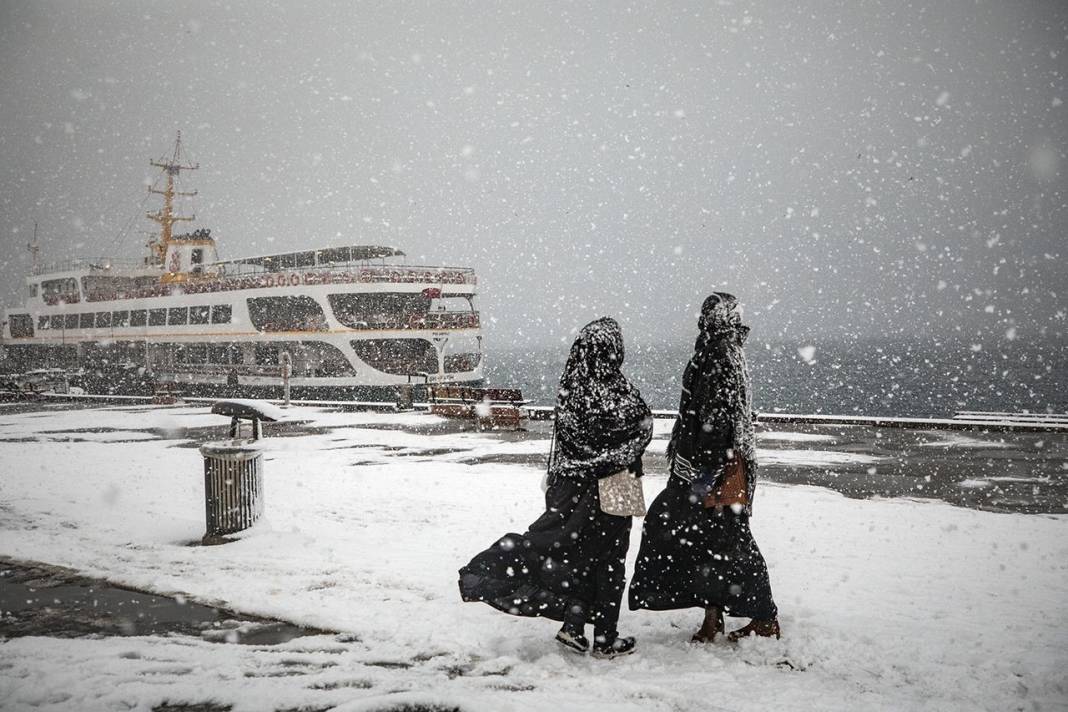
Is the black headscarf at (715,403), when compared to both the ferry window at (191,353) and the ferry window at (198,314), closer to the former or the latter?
the ferry window at (198,314)

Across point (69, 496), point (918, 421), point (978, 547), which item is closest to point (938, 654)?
point (978, 547)

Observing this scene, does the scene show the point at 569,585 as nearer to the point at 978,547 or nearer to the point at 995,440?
the point at 978,547

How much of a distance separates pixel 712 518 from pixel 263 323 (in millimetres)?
26346

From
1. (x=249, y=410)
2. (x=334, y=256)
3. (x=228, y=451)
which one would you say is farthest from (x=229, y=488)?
(x=334, y=256)

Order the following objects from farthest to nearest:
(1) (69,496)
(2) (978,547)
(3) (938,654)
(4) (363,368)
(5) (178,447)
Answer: (4) (363,368), (5) (178,447), (1) (69,496), (2) (978,547), (3) (938,654)

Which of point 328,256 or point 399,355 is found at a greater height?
point 328,256

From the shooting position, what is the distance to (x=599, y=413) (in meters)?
3.65

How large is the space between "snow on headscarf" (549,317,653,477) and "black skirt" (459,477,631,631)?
15 cm

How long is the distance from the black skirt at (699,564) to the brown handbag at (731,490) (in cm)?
6

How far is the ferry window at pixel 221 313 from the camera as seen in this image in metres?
26.4

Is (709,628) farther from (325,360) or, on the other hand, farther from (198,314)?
(198,314)

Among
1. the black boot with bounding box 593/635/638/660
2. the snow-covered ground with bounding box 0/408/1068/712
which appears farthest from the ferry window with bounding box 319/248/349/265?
the black boot with bounding box 593/635/638/660

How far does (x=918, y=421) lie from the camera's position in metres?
14.1

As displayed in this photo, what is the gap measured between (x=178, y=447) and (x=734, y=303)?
11443mm
